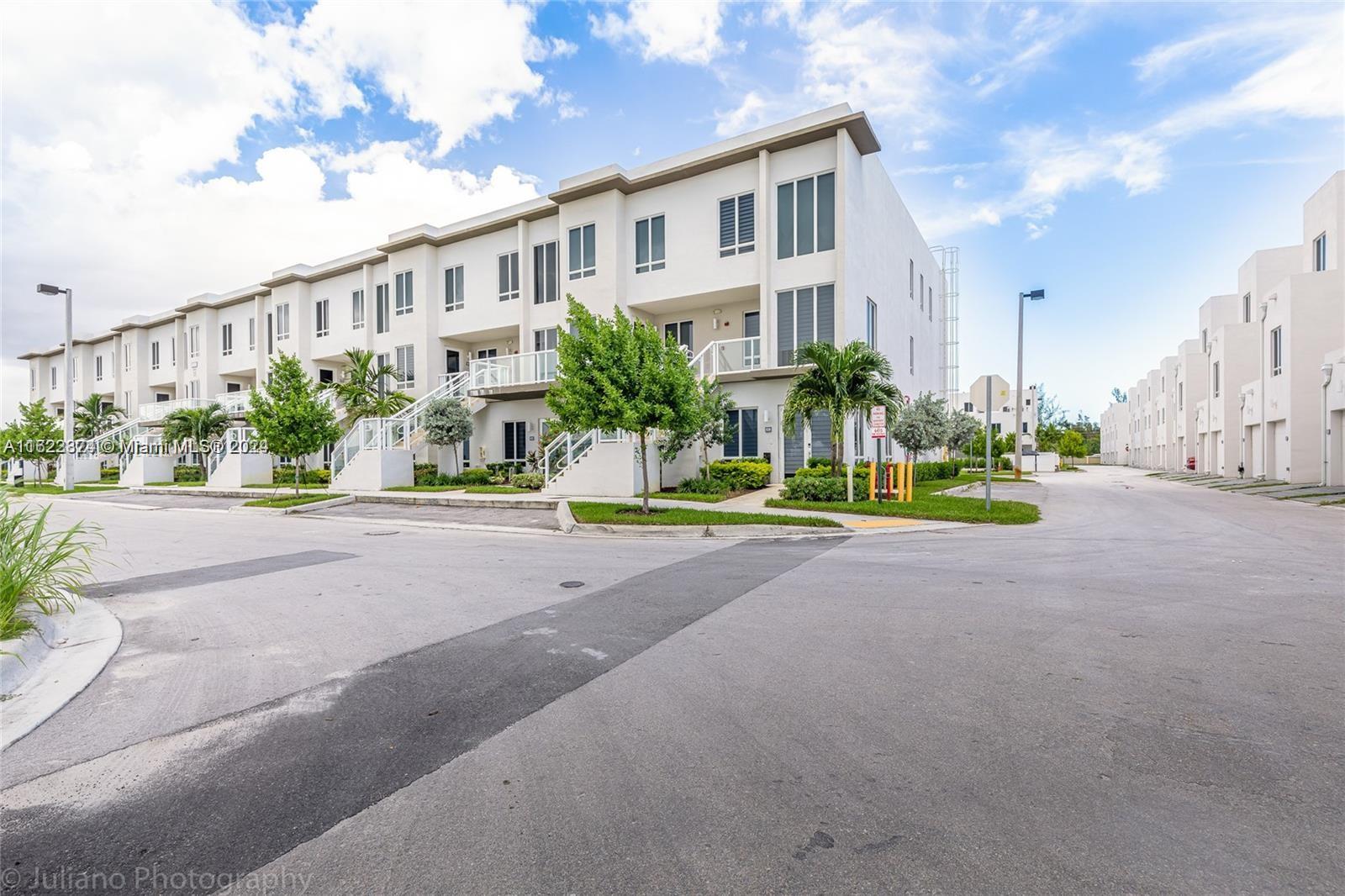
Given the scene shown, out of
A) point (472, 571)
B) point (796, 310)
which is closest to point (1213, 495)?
point (796, 310)

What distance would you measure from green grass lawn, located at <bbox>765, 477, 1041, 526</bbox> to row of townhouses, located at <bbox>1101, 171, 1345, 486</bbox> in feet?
62.5

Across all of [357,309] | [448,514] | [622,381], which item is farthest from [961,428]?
[357,309]

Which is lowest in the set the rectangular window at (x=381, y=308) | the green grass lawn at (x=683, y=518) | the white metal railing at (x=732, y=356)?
the green grass lawn at (x=683, y=518)

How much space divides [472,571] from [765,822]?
7369mm

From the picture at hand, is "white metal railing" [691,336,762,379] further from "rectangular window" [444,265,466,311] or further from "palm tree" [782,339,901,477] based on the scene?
"rectangular window" [444,265,466,311]

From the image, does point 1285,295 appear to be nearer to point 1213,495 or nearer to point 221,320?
point 1213,495

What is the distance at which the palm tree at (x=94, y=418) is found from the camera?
44438 mm

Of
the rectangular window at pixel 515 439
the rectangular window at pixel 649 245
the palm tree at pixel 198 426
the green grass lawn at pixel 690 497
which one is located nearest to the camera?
the green grass lawn at pixel 690 497

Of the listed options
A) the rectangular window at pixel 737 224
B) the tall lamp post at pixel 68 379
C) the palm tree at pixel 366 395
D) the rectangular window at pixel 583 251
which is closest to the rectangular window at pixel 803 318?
the rectangular window at pixel 737 224

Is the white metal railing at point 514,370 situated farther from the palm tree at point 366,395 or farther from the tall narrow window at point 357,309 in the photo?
the tall narrow window at point 357,309

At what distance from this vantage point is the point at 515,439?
1125 inches

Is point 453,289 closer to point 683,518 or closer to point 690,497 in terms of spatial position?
point 690,497

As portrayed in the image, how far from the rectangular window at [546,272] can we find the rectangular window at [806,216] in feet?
35.1

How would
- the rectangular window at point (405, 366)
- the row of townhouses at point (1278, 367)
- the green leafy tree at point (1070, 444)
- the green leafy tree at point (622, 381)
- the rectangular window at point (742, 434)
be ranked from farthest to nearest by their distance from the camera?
the green leafy tree at point (1070, 444) → the rectangular window at point (405, 366) → the row of townhouses at point (1278, 367) → the rectangular window at point (742, 434) → the green leafy tree at point (622, 381)
